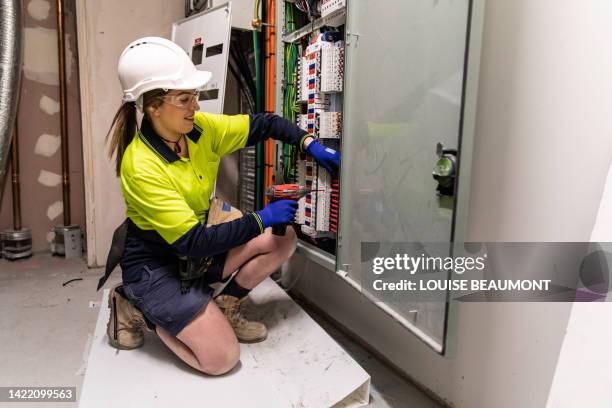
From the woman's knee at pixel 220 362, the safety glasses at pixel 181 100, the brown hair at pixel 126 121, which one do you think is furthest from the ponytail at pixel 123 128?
the woman's knee at pixel 220 362

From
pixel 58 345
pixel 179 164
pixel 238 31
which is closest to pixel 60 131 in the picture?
pixel 238 31

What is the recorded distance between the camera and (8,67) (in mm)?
2127

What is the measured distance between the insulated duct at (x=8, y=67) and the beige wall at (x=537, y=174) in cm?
217

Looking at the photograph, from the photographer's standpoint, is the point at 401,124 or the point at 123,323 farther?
the point at 123,323

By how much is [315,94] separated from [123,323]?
1.04 m

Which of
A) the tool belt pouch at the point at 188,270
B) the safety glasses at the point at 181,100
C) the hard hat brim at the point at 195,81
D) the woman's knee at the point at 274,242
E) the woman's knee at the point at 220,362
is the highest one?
the hard hat brim at the point at 195,81

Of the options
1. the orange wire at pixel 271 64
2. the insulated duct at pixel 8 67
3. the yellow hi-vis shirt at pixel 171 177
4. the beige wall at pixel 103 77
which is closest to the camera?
the yellow hi-vis shirt at pixel 171 177

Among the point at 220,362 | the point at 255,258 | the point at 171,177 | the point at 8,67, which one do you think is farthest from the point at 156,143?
the point at 8,67

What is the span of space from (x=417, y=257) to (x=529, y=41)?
579mm

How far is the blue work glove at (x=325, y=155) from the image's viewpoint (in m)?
1.49

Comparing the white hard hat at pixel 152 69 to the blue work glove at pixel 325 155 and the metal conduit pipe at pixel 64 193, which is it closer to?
the blue work glove at pixel 325 155

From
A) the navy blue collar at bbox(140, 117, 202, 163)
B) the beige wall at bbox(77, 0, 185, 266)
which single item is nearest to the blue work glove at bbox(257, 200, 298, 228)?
the navy blue collar at bbox(140, 117, 202, 163)

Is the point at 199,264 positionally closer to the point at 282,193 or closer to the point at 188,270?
the point at 188,270

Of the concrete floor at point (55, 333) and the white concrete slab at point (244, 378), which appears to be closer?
the white concrete slab at point (244, 378)
